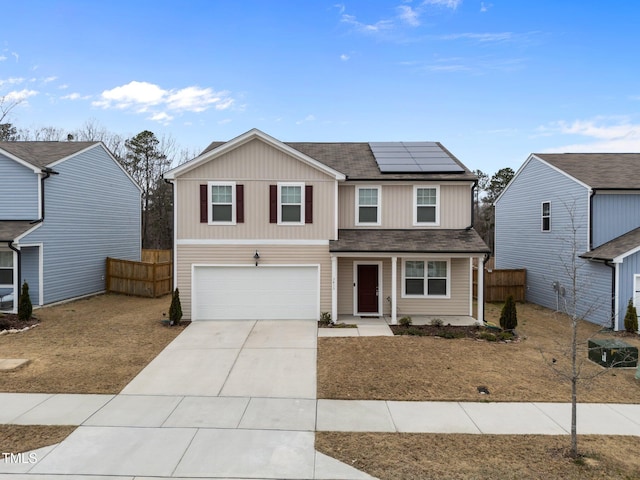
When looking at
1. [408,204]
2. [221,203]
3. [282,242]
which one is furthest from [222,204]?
[408,204]

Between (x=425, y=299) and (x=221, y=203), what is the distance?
27.9 ft

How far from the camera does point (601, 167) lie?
54.0ft

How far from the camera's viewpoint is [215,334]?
38.8ft

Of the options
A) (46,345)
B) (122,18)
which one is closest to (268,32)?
(122,18)

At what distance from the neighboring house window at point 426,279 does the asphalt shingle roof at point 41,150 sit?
15549mm

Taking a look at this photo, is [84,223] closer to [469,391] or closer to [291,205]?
[291,205]

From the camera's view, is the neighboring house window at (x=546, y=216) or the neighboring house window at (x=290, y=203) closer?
the neighboring house window at (x=290, y=203)

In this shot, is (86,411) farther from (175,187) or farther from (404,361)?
(175,187)

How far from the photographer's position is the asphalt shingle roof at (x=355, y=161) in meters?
14.1

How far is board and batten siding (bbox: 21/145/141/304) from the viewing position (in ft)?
52.1

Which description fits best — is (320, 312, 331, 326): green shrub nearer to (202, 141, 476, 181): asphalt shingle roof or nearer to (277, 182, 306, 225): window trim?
(277, 182, 306, 225): window trim

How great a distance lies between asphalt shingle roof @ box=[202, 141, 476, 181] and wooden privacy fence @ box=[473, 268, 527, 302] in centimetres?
675

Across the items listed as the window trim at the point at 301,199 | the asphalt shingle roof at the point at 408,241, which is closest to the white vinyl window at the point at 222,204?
the window trim at the point at 301,199

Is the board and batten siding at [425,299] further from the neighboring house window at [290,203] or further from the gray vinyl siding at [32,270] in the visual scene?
the gray vinyl siding at [32,270]
